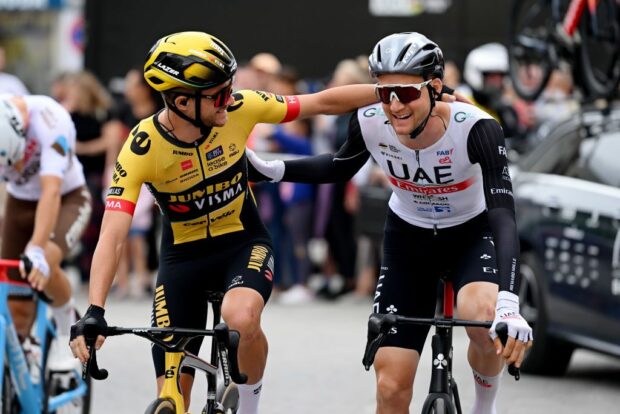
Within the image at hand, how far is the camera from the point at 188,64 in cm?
696

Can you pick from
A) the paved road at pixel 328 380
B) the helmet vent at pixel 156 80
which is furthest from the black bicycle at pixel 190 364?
the paved road at pixel 328 380

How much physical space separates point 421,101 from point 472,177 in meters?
0.62

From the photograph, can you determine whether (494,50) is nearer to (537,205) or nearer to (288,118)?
(537,205)

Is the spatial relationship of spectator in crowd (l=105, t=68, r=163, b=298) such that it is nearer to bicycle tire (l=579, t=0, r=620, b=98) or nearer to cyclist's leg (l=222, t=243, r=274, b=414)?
bicycle tire (l=579, t=0, r=620, b=98)

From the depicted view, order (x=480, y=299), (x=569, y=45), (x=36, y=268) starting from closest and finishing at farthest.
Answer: (x=480, y=299)
(x=36, y=268)
(x=569, y=45)

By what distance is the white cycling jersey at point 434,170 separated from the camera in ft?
23.7

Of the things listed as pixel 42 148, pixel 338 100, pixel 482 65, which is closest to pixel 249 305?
pixel 338 100

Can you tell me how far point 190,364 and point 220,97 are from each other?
1163 mm

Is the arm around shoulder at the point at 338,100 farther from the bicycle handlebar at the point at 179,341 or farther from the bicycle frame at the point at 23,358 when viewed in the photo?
the bicycle frame at the point at 23,358

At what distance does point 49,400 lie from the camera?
359 inches

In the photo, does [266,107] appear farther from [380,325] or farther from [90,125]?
[90,125]

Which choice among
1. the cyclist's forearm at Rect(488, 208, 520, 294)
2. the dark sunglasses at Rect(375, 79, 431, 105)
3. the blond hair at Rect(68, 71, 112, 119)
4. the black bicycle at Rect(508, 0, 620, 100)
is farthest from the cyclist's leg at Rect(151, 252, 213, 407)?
the blond hair at Rect(68, 71, 112, 119)

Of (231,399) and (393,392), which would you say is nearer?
(393,392)

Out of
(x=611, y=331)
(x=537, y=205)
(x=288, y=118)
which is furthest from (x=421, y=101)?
(x=537, y=205)
